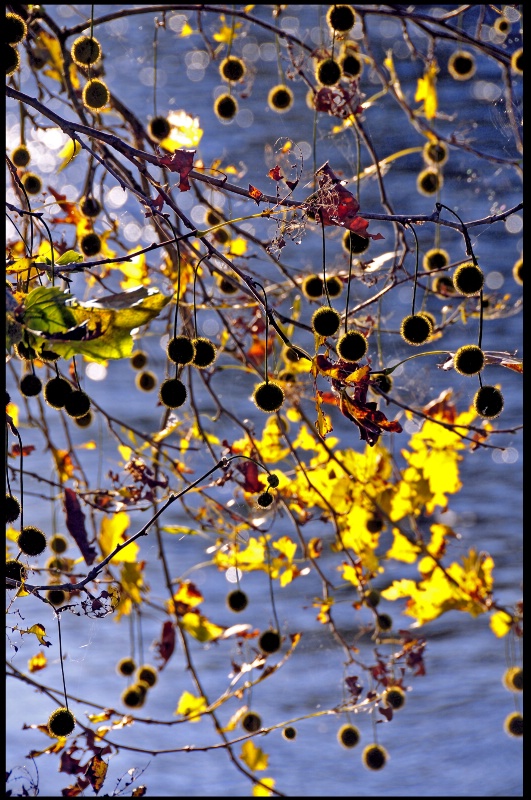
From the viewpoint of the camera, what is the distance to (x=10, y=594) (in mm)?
878

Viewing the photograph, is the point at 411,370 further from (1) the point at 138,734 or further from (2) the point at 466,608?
(1) the point at 138,734

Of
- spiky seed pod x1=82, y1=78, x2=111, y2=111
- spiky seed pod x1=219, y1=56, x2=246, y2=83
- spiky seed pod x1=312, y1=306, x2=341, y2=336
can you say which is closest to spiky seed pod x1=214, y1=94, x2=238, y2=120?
spiky seed pod x1=219, y1=56, x2=246, y2=83

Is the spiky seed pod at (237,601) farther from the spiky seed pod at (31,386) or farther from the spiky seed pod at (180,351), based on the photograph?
the spiky seed pod at (180,351)

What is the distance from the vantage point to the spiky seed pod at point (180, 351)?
830 millimetres

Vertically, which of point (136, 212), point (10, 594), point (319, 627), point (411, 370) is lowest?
point (10, 594)

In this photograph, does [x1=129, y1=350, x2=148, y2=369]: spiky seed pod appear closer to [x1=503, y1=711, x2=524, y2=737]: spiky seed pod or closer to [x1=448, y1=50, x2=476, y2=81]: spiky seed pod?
[x1=448, y1=50, x2=476, y2=81]: spiky seed pod

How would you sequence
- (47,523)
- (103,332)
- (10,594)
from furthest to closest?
(47,523) → (10,594) → (103,332)

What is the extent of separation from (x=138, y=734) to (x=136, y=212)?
1415 millimetres

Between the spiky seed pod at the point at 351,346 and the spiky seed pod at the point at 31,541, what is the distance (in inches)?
12.6

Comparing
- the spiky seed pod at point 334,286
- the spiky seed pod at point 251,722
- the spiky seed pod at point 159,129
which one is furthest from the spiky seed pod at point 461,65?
the spiky seed pod at point 251,722

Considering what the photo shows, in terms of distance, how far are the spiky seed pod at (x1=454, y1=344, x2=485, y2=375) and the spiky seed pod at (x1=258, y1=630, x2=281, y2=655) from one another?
2.56 ft

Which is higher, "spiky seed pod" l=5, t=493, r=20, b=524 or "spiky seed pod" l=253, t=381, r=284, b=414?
"spiky seed pod" l=253, t=381, r=284, b=414

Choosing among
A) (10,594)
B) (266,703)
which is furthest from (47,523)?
(10,594)

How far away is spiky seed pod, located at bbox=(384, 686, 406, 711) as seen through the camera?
1.44m
